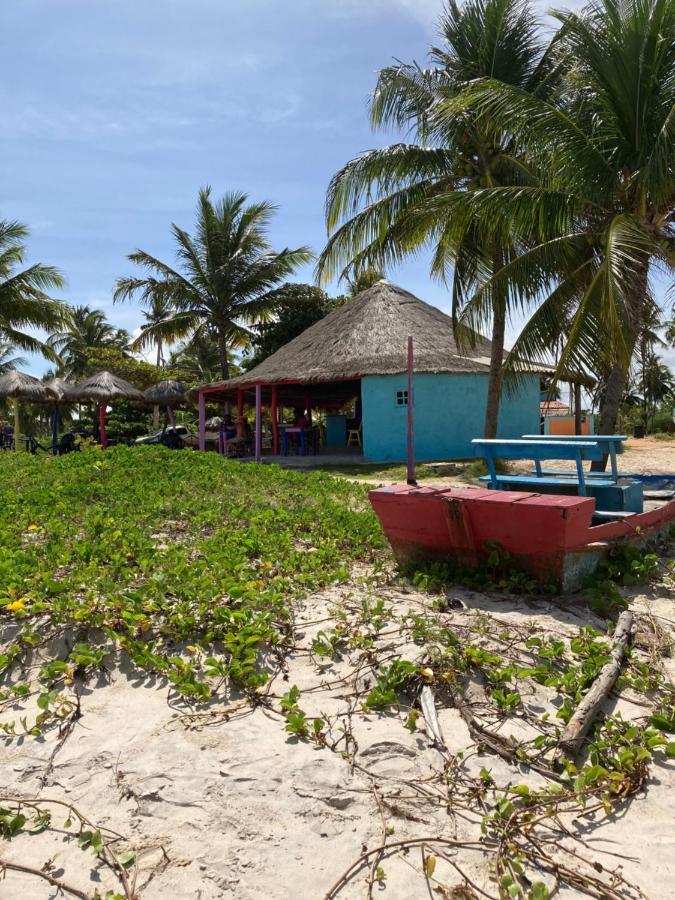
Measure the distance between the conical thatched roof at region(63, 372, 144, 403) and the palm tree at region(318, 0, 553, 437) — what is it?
→ 8.85 metres

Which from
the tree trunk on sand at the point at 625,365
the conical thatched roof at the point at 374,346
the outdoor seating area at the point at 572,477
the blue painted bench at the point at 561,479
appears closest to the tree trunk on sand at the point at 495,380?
the conical thatched roof at the point at 374,346

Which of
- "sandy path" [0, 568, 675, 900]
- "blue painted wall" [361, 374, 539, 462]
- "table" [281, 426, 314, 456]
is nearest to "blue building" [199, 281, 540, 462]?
"blue painted wall" [361, 374, 539, 462]

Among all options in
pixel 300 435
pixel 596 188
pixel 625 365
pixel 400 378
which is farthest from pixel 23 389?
pixel 625 365

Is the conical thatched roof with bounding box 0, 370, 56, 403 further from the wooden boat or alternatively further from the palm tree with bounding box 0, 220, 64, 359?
the wooden boat

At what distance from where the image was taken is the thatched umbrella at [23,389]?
719 inches

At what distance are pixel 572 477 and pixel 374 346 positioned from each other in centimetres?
1036

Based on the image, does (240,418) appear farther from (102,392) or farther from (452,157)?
(452,157)

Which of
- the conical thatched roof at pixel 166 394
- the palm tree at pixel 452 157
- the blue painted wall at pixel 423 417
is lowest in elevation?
the blue painted wall at pixel 423 417

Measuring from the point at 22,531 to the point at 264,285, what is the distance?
62.5 ft

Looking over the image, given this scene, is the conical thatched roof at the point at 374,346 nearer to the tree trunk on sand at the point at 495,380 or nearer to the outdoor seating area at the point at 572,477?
the tree trunk on sand at the point at 495,380

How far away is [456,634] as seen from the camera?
12.5 ft

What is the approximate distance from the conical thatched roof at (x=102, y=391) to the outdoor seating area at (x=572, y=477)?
15113 millimetres

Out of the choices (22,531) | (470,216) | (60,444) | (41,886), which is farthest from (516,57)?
(60,444)

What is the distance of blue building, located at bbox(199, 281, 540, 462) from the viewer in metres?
15.0
